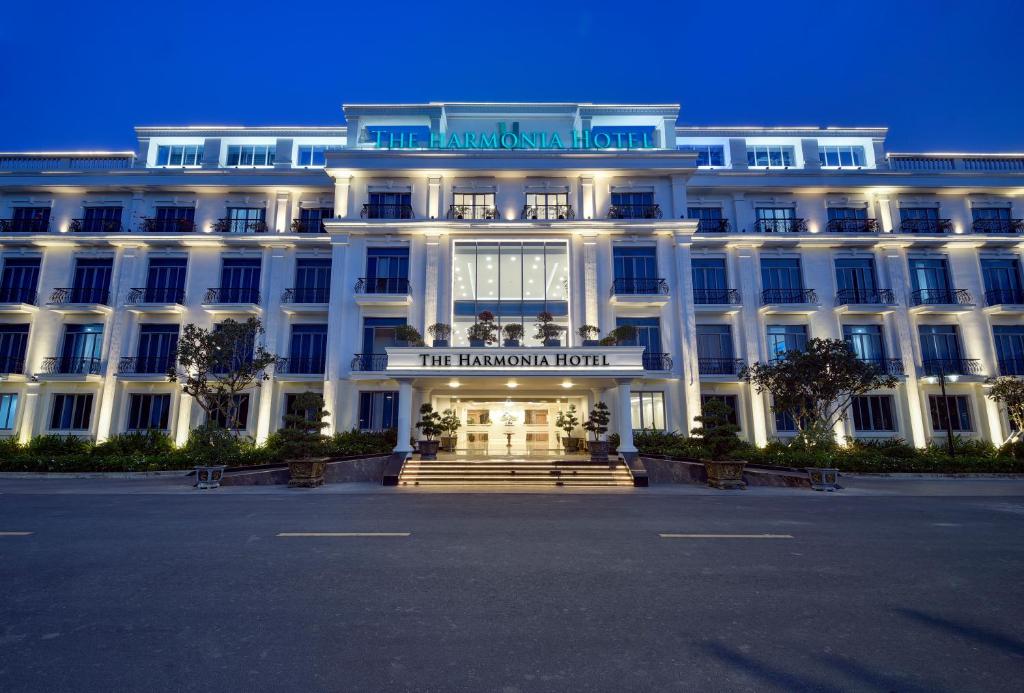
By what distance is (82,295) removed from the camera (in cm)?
2391

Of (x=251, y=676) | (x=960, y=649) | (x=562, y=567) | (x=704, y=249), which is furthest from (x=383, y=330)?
(x=960, y=649)

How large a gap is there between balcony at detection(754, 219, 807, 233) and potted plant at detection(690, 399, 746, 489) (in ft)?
45.2

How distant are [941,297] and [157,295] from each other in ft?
132

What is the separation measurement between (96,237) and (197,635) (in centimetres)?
2822

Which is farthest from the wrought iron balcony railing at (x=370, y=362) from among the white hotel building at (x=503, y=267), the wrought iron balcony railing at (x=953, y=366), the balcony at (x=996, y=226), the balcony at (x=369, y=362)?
the balcony at (x=996, y=226)

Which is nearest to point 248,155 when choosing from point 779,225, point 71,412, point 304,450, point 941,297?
point 71,412

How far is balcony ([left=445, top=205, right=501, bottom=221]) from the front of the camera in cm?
2383

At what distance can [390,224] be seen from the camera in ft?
76.0

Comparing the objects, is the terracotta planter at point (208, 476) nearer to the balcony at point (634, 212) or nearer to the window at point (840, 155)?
the balcony at point (634, 212)

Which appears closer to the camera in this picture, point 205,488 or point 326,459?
point 205,488

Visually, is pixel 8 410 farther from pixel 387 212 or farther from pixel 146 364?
pixel 387 212

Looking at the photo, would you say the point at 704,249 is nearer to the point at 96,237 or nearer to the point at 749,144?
the point at 749,144

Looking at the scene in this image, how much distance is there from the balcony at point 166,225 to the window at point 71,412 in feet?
29.0

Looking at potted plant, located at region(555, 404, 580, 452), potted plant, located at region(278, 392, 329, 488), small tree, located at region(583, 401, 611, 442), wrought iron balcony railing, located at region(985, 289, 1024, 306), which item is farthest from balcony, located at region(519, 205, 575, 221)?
wrought iron balcony railing, located at region(985, 289, 1024, 306)
